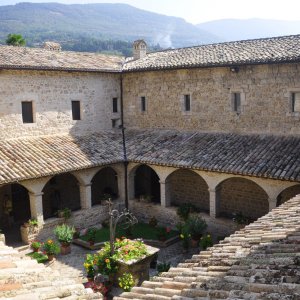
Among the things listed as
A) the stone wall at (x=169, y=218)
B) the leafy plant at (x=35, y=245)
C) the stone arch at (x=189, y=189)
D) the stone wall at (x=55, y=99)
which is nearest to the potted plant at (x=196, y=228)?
the stone wall at (x=169, y=218)

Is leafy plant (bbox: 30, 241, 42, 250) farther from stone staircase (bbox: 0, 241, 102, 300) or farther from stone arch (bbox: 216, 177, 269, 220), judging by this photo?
stone staircase (bbox: 0, 241, 102, 300)

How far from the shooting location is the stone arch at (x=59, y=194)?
762 inches

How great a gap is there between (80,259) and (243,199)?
24.4 feet

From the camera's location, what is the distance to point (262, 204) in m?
16.8

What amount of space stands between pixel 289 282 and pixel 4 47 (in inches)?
667

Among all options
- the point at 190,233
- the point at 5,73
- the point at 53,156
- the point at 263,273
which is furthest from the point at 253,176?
the point at 5,73

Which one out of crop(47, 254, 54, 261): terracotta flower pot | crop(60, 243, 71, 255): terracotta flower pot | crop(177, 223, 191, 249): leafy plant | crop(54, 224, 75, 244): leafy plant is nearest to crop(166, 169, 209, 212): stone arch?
crop(177, 223, 191, 249): leafy plant

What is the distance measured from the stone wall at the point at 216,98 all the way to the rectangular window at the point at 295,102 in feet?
0.61

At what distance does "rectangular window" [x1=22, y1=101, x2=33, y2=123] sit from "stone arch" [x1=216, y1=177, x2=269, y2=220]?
8.75m

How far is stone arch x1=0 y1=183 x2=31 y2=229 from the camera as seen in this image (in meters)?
18.1

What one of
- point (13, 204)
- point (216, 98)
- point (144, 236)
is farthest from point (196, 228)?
point (13, 204)

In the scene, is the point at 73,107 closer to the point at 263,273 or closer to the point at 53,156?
the point at 53,156

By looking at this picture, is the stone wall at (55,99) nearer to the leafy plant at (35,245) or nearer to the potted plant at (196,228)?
the leafy plant at (35,245)

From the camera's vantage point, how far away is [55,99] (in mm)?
18297
